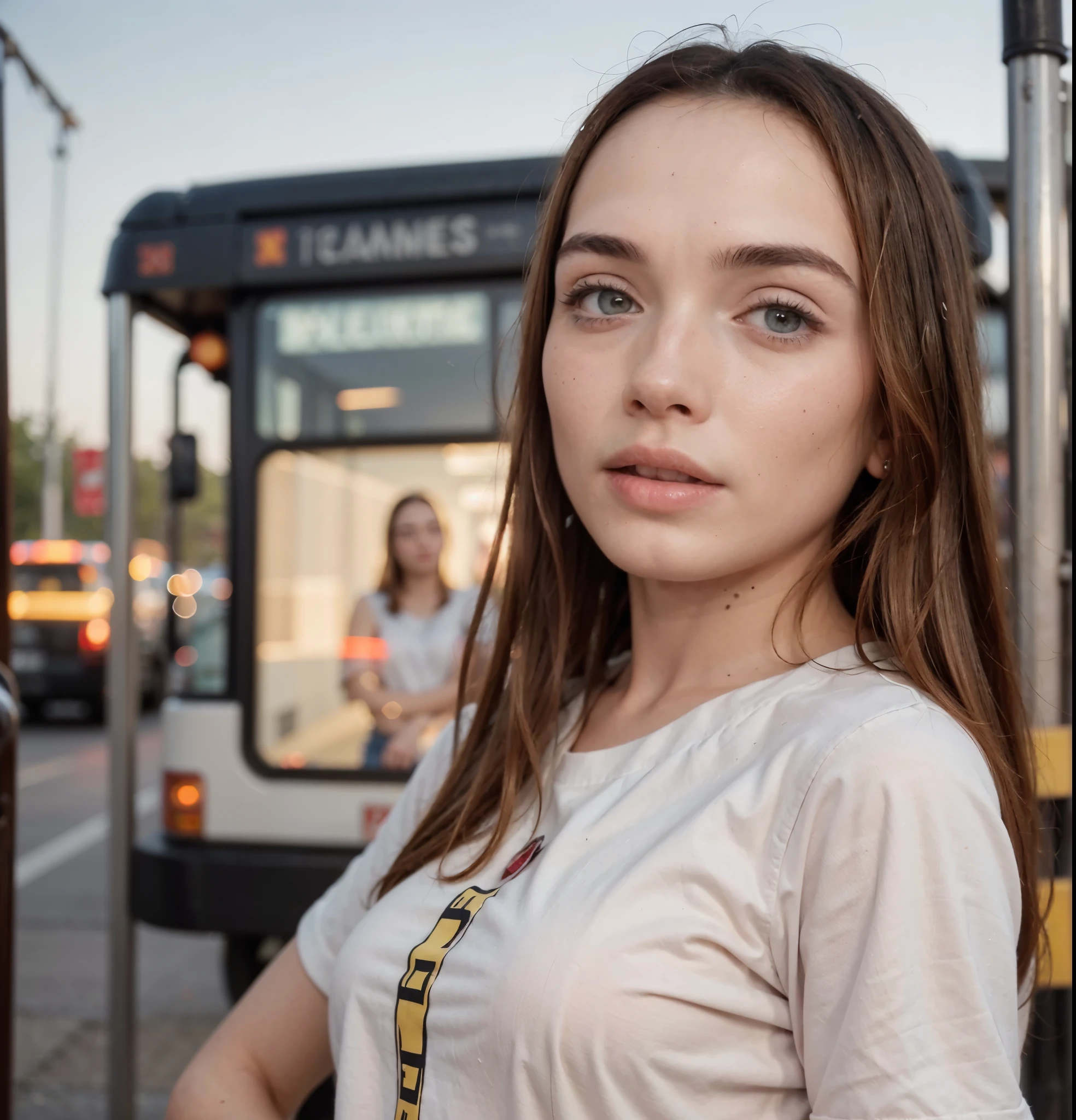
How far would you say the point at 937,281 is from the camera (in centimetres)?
106

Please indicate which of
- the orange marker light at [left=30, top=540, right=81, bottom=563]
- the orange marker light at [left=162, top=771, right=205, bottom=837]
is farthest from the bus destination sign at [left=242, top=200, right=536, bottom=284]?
the orange marker light at [left=30, top=540, right=81, bottom=563]

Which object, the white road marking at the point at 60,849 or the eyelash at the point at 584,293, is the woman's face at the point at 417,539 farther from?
the white road marking at the point at 60,849

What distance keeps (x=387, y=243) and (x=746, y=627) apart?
2.93 meters

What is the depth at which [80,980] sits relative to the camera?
512cm

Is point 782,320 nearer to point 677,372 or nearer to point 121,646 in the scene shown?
point 677,372

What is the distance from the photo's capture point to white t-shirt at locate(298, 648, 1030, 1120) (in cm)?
83

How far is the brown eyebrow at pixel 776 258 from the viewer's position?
1001mm

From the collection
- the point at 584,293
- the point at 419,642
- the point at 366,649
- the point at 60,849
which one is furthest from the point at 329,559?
the point at 60,849

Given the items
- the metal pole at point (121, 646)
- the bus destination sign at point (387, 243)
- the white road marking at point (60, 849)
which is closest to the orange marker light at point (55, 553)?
the white road marking at point (60, 849)

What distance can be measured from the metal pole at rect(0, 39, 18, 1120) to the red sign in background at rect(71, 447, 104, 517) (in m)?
16.5

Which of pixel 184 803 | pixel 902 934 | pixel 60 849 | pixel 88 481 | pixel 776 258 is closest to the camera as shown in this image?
pixel 902 934

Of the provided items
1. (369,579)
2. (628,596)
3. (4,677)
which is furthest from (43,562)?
(628,596)

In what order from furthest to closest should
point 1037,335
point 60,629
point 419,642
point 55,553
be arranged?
point 55,553 < point 60,629 < point 419,642 < point 1037,335

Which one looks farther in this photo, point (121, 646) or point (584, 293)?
point (121, 646)
